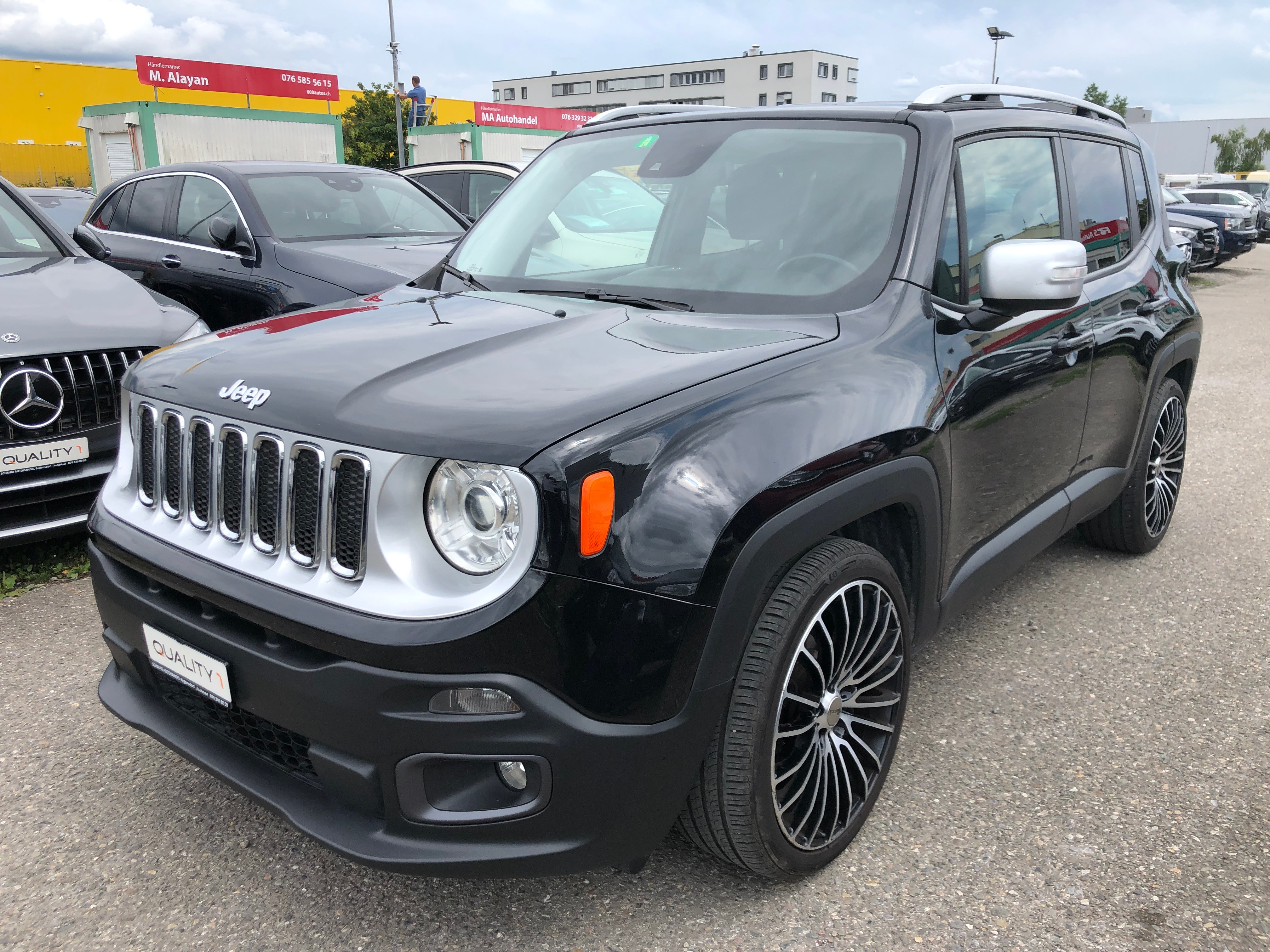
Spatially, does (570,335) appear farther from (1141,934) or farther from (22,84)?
(22,84)

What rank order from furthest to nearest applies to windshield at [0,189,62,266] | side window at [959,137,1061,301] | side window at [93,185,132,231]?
side window at [93,185,132,231] < windshield at [0,189,62,266] < side window at [959,137,1061,301]

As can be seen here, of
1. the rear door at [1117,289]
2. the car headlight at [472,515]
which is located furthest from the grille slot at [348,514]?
the rear door at [1117,289]

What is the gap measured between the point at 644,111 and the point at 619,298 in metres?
1.08

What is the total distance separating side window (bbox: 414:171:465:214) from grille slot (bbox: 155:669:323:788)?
29.3 ft

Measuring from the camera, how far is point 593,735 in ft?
5.91

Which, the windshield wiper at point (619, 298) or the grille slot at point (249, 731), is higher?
the windshield wiper at point (619, 298)

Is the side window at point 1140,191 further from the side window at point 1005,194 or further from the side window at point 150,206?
the side window at point 150,206

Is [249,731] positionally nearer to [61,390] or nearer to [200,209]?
[61,390]

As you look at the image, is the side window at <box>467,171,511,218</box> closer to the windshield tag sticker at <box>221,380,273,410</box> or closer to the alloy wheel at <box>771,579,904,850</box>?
the windshield tag sticker at <box>221,380,273,410</box>

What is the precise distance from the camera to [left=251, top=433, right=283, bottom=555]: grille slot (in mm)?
2012

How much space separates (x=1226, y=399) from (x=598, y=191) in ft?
22.8

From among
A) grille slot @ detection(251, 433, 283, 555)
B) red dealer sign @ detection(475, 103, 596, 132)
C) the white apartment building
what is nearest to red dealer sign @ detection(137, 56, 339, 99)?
red dealer sign @ detection(475, 103, 596, 132)

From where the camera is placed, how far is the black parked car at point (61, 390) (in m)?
3.84

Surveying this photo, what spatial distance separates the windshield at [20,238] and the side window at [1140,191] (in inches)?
198
